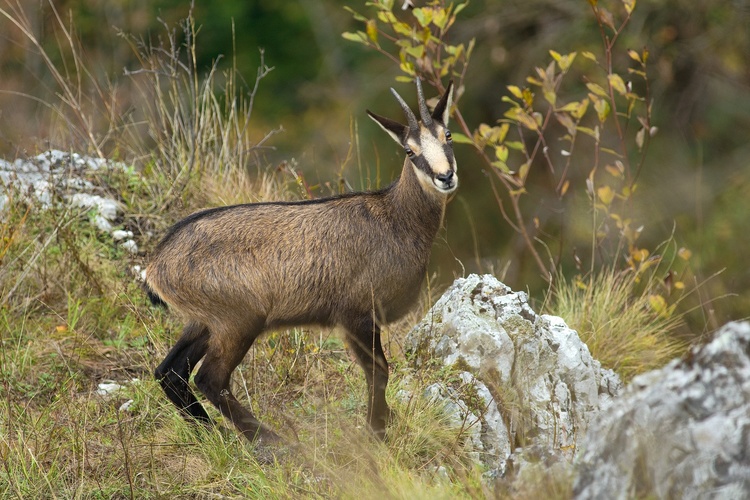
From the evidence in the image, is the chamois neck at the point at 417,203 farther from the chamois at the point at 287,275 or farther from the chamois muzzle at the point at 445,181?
the chamois muzzle at the point at 445,181

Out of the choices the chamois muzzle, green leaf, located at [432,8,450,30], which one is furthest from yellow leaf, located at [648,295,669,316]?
green leaf, located at [432,8,450,30]

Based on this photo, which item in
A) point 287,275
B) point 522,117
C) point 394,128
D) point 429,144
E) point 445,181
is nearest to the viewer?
point 445,181

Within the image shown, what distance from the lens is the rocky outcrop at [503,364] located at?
194 inches

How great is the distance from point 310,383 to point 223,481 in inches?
45.2

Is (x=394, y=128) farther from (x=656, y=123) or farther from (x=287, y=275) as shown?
(x=656, y=123)

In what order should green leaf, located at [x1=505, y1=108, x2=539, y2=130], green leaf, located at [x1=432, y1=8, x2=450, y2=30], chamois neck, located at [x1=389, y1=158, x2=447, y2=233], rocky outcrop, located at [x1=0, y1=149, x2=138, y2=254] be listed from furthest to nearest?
rocky outcrop, located at [x1=0, y1=149, x2=138, y2=254] < green leaf, located at [x1=505, y1=108, x2=539, y2=130] < green leaf, located at [x1=432, y1=8, x2=450, y2=30] < chamois neck, located at [x1=389, y1=158, x2=447, y2=233]

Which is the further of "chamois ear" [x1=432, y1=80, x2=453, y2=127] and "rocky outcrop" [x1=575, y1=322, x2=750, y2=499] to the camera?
"chamois ear" [x1=432, y1=80, x2=453, y2=127]

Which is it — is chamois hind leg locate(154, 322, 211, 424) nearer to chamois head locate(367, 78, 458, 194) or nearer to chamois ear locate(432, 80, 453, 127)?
chamois head locate(367, 78, 458, 194)

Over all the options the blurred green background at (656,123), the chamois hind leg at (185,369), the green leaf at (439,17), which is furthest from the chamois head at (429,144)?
the blurred green background at (656,123)

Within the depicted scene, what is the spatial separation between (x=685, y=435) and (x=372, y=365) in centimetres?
237

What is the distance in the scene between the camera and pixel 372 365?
5000 millimetres

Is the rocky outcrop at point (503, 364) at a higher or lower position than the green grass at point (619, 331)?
higher

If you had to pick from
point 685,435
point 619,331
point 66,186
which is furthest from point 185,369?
point 685,435

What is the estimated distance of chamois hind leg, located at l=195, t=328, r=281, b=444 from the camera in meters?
4.91
